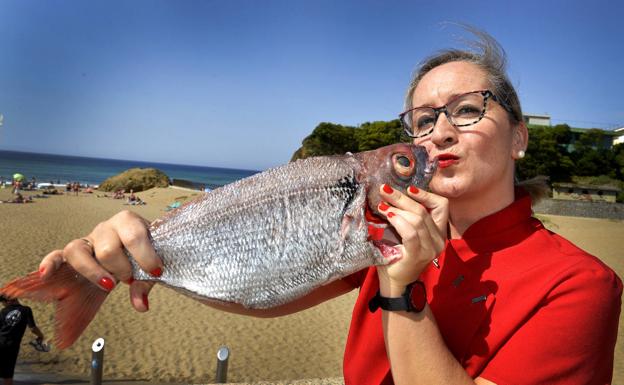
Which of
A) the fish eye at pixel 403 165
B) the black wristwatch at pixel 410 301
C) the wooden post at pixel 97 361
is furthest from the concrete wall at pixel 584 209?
the black wristwatch at pixel 410 301

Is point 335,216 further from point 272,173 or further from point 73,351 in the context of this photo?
point 73,351

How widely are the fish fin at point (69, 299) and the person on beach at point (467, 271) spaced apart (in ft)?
0.27

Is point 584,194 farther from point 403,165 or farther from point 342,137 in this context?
point 403,165

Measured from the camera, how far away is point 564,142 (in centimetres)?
5388

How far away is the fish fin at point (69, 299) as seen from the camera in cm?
197

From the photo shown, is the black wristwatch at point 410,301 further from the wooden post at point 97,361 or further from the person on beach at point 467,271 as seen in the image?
Answer: the wooden post at point 97,361

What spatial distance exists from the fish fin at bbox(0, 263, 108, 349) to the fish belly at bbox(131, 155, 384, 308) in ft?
0.81

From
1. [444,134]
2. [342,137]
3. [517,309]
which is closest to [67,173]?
[342,137]

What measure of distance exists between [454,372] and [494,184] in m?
0.99

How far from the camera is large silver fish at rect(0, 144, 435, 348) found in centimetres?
194

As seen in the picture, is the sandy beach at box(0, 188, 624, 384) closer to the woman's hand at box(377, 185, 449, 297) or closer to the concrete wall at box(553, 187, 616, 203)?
the woman's hand at box(377, 185, 449, 297)

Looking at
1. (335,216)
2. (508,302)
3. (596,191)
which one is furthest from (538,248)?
(596,191)

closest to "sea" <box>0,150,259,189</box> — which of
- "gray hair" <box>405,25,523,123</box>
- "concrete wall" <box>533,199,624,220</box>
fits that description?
"concrete wall" <box>533,199,624,220</box>

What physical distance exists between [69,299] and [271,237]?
1.02 m
